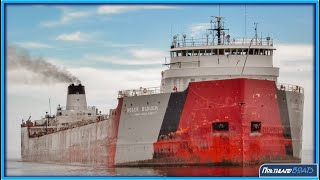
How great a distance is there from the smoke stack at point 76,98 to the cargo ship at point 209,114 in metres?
11.1

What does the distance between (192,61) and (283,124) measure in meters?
5.34

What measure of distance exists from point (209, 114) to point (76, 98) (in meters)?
22.8

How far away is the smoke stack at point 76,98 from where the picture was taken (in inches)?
2032

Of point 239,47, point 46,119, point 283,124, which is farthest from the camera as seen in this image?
point 46,119

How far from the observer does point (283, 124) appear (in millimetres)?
32406

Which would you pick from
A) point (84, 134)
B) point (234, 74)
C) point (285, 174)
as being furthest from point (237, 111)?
point (84, 134)

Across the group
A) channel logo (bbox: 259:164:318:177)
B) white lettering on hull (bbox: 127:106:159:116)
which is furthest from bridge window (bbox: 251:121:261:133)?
channel logo (bbox: 259:164:318:177)

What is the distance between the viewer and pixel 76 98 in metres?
52.1

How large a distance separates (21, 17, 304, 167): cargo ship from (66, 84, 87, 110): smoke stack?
11.1m

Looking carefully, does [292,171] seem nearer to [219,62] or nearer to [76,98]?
[219,62]

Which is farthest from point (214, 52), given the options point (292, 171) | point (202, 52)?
point (292, 171)

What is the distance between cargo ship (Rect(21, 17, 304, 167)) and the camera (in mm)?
30297

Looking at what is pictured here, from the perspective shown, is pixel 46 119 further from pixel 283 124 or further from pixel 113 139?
pixel 283 124

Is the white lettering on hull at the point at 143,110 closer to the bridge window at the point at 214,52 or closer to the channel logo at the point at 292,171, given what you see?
the bridge window at the point at 214,52
